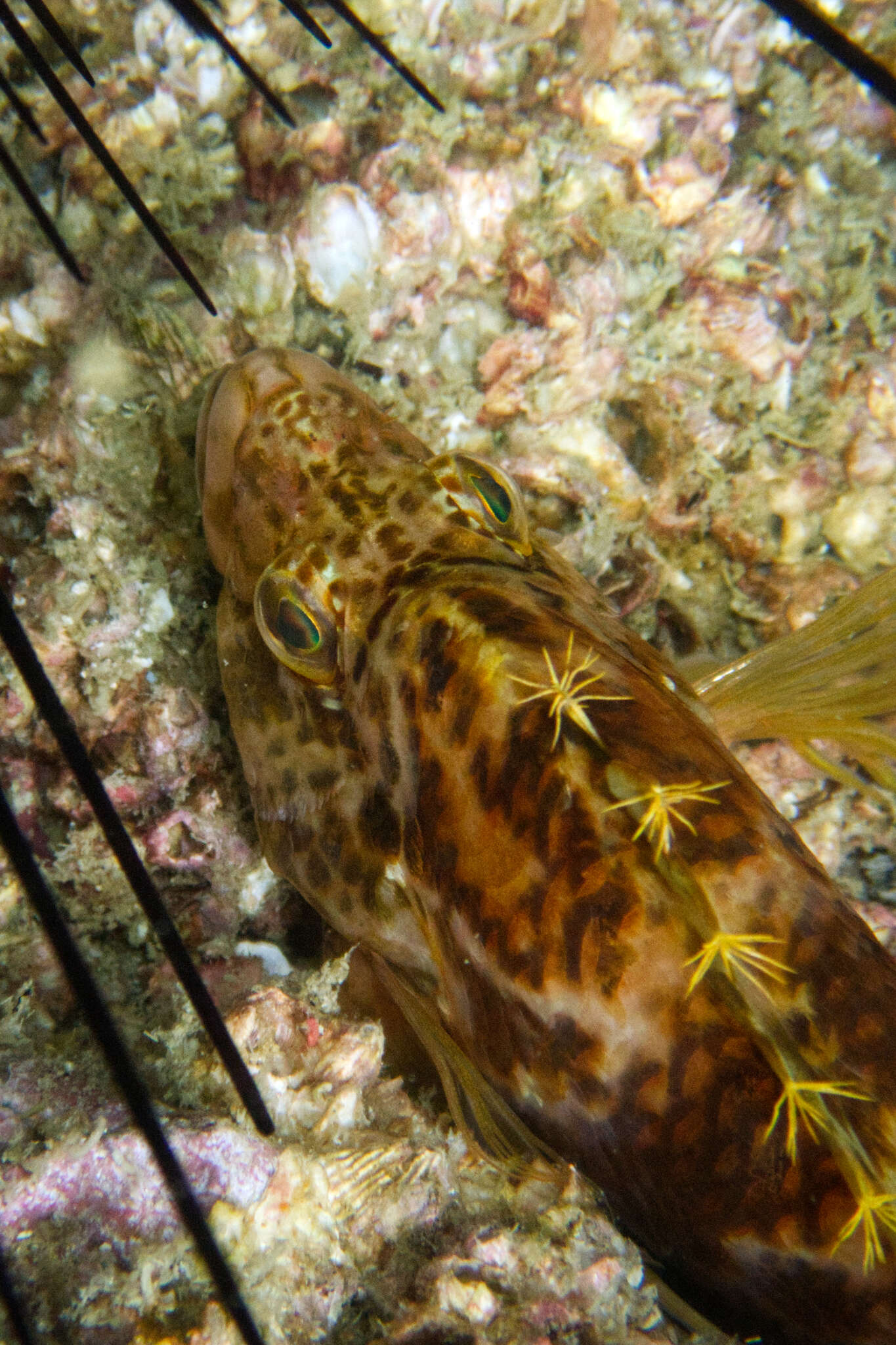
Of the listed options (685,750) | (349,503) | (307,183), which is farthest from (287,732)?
(307,183)

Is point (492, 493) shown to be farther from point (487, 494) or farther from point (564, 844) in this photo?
point (564, 844)

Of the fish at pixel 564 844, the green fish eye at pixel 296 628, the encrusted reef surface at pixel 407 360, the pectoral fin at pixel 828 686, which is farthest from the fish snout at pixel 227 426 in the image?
the pectoral fin at pixel 828 686

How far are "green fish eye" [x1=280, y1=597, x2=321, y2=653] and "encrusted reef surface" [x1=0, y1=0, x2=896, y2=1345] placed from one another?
766 millimetres

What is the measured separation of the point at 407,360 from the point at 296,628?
1668mm

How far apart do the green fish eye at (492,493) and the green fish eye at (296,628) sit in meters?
0.79

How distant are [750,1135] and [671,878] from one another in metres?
0.67

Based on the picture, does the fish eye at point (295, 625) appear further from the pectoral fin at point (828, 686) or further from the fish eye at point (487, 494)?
the pectoral fin at point (828, 686)

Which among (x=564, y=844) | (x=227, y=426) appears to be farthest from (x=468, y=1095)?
(x=227, y=426)

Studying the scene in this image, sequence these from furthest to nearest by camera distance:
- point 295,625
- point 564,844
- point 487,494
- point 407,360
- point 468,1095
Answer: point 407,360 → point 487,494 → point 295,625 → point 468,1095 → point 564,844

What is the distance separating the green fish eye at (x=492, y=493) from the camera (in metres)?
2.93

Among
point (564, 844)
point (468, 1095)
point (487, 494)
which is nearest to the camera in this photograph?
point (564, 844)

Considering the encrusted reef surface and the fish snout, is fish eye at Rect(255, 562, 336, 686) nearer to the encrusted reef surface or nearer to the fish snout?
the fish snout

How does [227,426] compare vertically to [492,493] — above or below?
above

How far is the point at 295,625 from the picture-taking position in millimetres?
2729
